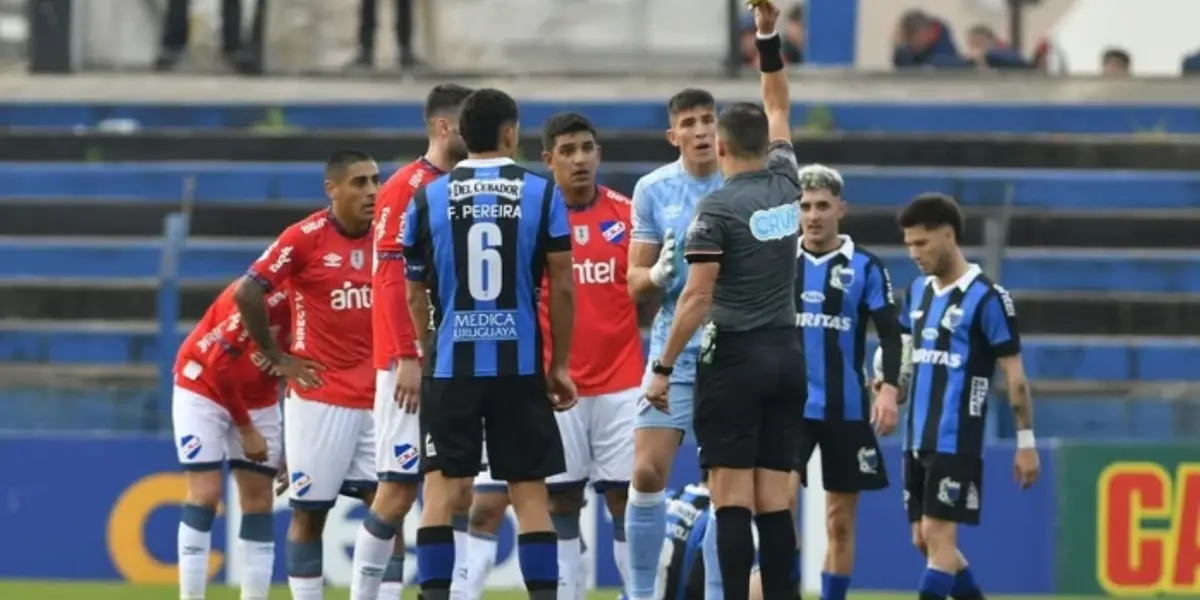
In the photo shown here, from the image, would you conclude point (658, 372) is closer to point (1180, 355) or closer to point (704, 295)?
point (704, 295)

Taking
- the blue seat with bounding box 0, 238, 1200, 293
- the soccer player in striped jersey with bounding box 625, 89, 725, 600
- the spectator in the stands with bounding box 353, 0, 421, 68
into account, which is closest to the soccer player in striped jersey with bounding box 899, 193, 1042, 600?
the soccer player in striped jersey with bounding box 625, 89, 725, 600

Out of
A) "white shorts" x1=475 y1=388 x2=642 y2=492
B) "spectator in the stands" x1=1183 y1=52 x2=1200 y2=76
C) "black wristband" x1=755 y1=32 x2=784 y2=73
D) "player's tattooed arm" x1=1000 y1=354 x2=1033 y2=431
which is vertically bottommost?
"white shorts" x1=475 y1=388 x2=642 y2=492

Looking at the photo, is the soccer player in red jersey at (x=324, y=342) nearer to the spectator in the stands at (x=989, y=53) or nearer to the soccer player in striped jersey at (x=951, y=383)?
the soccer player in striped jersey at (x=951, y=383)

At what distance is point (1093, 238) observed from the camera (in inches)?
667

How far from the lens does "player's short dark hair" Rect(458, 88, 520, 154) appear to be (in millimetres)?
8547

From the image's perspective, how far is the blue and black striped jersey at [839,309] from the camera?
10.3 m

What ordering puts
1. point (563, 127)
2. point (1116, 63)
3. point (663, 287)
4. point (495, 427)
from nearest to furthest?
point (495, 427) < point (663, 287) < point (563, 127) < point (1116, 63)

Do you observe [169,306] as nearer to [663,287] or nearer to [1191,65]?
[663,287]

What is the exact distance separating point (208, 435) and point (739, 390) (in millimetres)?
2864

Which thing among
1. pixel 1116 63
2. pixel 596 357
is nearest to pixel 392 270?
pixel 596 357

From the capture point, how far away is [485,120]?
336 inches

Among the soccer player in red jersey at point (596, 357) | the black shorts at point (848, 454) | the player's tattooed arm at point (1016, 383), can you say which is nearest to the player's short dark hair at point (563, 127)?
the soccer player in red jersey at point (596, 357)

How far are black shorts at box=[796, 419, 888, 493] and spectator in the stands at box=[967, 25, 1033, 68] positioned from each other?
10.6m

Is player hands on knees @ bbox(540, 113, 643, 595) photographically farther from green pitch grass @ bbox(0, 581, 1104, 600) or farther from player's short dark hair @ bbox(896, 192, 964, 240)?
green pitch grass @ bbox(0, 581, 1104, 600)
